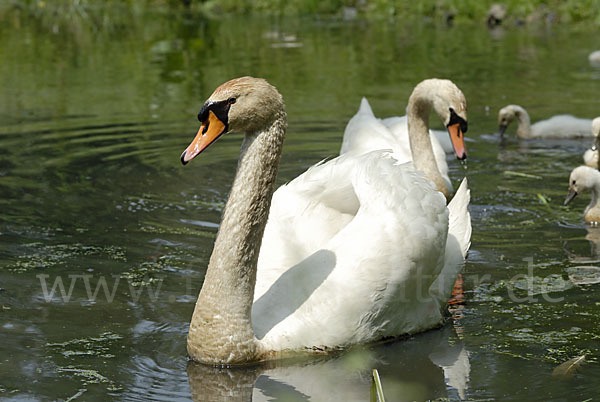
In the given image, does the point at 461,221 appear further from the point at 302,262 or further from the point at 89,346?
the point at 89,346

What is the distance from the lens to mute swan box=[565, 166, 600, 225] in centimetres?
790

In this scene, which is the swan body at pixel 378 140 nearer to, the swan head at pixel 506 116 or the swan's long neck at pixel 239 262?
the swan head at pixel 506 116

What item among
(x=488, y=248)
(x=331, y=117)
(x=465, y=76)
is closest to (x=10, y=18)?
(x=465, y=76)

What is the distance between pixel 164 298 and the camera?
6.02 metres

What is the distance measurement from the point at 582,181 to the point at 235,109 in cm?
430

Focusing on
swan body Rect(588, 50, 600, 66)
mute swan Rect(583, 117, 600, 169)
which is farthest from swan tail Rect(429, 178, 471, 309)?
swan body Rect(588, 50, 600, 66)

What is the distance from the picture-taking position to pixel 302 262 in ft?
17.1

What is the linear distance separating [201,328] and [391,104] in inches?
360

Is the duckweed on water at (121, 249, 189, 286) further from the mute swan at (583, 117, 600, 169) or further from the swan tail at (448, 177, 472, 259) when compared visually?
the mute swan at (583, 117, 600, 169)

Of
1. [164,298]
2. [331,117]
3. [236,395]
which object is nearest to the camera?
[236,395]

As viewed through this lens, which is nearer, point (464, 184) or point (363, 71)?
point (464, 184)

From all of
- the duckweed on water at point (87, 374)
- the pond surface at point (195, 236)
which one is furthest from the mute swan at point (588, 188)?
the duckweed on water at point (87, 374)

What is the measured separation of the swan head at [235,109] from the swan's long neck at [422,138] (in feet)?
11.3

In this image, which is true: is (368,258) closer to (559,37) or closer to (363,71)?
(363,71)
